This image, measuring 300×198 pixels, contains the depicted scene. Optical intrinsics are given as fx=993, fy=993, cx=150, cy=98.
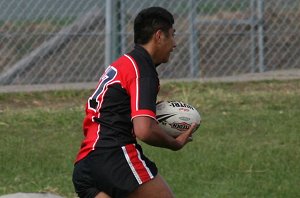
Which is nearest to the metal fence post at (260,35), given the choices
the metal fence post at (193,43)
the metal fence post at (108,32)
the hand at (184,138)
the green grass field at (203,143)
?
the metal fence post at (193,43)

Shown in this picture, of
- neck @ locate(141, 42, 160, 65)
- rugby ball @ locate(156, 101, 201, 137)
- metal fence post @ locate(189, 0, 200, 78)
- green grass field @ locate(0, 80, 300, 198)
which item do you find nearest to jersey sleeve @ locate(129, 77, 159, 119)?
neck @ locate(141, 42, 160, 65)

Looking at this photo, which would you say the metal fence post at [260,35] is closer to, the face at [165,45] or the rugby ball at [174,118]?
the rugby ball at [174,118]

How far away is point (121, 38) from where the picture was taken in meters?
11.6

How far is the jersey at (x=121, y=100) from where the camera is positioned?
4969 millimetres

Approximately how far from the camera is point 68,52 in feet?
38.8

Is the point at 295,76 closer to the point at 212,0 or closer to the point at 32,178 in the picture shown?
the point at 212,0

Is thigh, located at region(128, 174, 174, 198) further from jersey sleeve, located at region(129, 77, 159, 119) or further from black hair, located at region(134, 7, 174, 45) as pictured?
black hair, located at region(134, 7, 174, 45)

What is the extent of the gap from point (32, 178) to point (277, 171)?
1.86 metres

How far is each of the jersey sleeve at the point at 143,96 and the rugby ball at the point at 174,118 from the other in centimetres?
36

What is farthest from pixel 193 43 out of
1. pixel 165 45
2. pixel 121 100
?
pixel 121 100

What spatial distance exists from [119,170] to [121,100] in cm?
36

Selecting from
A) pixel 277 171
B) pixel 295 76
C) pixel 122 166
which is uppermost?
pixel 122 166

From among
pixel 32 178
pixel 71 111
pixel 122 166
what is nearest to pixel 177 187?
pixel 32 178

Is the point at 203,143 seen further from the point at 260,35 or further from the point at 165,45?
the point at 260,35
